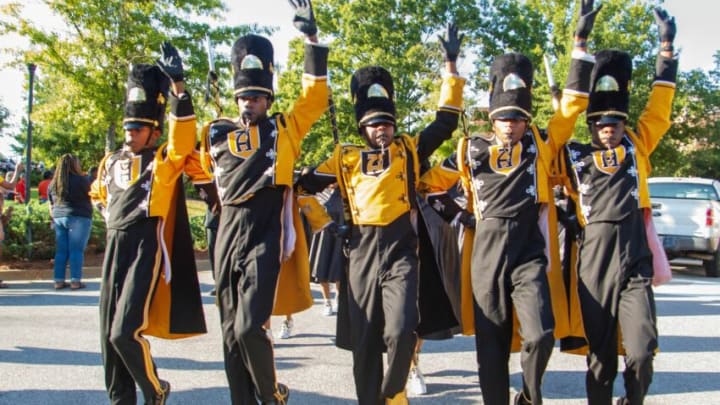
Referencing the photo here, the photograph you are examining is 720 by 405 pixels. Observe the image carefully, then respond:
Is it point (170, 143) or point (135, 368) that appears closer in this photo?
point (135, 368)

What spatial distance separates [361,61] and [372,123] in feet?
85.4

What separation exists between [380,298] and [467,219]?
2.91ft

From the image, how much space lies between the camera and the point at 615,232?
161 inches

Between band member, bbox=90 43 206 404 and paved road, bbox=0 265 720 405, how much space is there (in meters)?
0.72

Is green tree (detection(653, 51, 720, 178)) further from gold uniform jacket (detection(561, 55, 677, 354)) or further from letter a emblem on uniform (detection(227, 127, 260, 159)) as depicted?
letter a emblem on uniform (detection(227, 127, 260, 159))

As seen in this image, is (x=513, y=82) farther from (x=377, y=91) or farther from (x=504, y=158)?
(x=377, y=91)

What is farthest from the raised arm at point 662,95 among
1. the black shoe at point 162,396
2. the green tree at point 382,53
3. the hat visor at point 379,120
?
the green tree at point 382,53

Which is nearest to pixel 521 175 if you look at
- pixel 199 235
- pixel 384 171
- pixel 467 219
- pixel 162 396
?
pixel 467 219

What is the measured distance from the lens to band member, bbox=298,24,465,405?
4.10 meters

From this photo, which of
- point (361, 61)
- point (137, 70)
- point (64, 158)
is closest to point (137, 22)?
point (64, 158)

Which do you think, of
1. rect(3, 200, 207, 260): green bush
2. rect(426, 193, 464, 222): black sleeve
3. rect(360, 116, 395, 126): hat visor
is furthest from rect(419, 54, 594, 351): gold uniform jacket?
rect(3, 200, 207, 260): green bush

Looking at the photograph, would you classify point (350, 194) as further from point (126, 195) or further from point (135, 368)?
point (135, 368)

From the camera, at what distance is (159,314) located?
4613 millimetres

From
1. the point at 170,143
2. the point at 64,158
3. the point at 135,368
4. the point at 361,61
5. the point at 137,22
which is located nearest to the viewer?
the point at 135,368
